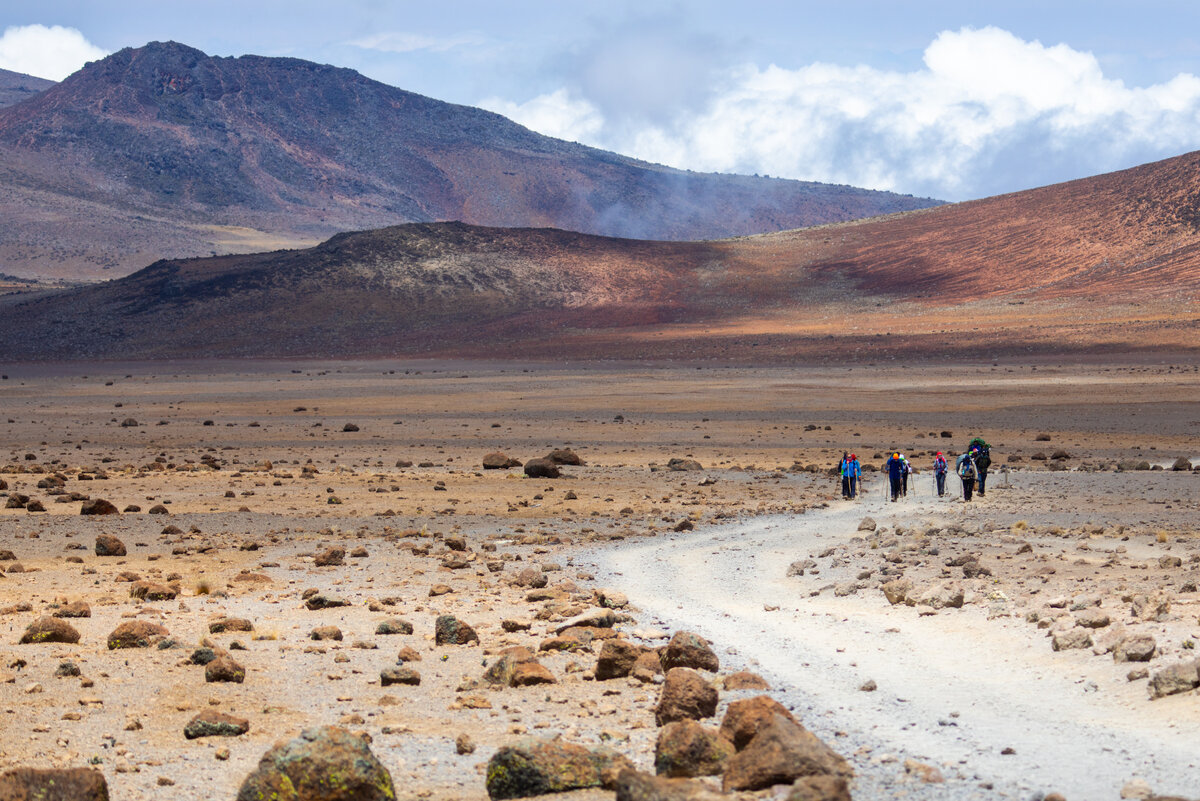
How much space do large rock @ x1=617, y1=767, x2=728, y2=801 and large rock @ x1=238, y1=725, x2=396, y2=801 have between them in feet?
4.43

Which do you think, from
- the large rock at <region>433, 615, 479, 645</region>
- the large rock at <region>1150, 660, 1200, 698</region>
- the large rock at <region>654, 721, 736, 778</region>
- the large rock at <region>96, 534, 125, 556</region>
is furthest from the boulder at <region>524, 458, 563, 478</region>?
the large rock at <region>654, 721, 736, 778</region>

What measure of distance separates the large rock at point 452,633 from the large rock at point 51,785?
4708 mm

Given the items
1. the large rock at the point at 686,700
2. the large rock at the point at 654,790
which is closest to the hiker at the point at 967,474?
the large rock at the point at 686,700

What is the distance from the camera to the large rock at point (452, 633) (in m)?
10.7

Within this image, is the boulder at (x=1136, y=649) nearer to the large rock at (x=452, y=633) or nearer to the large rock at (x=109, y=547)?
the large rock at (x=452, y=633)

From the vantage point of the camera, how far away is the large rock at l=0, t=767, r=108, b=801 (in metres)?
5.96

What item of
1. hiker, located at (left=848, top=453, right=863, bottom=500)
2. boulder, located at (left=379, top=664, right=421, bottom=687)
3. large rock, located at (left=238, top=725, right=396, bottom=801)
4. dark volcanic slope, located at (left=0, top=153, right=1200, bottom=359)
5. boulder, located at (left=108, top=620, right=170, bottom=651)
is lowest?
hiker, located at (left=848, top=453, right=863, bottom=500)

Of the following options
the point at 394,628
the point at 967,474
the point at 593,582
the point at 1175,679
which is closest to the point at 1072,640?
the point at 1175,679

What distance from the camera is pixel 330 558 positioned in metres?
15.8

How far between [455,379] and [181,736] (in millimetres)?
54437

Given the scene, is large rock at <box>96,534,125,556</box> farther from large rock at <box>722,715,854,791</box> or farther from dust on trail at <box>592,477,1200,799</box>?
large rock at <box>722,715,854,791</box>

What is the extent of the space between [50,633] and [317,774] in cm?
506

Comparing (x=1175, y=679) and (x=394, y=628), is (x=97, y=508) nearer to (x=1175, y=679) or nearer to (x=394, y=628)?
(x=394, y=628)

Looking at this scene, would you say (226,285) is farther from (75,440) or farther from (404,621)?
(404,621)
